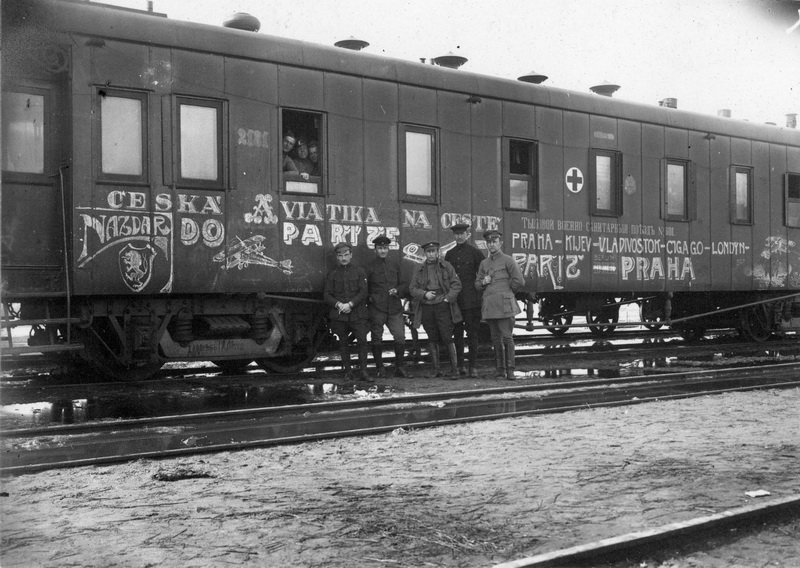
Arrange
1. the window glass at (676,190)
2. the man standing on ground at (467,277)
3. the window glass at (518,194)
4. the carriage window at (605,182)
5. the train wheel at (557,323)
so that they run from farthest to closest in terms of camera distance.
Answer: the window glass at (676,190), the carriage window at (605,182), the train wheel at (557,323), the window glass at (518,194), the man standing on ground at (467,277)

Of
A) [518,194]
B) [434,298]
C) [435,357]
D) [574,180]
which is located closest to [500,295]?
[434,298]

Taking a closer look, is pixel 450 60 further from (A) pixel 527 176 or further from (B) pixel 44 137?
(B) pixel 44 137

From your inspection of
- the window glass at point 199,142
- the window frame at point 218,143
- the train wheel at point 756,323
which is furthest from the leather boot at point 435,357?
the train wheel at point 756,323

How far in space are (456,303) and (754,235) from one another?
731 centimetres

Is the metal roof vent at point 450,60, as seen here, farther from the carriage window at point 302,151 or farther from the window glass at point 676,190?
the window glass at point 676,190

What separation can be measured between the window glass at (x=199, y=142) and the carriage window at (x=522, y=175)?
175 inches

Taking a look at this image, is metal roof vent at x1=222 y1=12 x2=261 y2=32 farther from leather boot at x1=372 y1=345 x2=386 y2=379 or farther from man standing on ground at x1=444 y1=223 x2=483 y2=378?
leather boot at x1=372 y1=345 x2=386 y2=379

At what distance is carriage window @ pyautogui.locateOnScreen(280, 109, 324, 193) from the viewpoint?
389 inches

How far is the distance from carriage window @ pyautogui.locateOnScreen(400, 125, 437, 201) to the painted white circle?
2457 millimetres

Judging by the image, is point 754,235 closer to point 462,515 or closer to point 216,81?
point 216,81

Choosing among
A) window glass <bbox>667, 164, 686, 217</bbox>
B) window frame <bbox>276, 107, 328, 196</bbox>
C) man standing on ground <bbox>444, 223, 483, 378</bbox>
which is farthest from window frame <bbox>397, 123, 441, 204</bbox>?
window glass <bbox>667, 164, 686, 217</bbox>

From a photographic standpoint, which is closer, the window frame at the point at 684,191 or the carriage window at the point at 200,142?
the carriage window at the point at 200,142

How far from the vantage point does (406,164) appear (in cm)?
1082

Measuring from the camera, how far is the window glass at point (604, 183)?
42.3 feet
